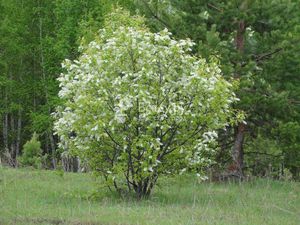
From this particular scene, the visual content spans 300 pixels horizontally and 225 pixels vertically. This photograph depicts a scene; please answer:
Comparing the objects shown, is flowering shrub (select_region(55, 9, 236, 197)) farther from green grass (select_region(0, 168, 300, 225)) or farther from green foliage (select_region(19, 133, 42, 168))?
green foliage (select_region(19, 133, 42, 168))

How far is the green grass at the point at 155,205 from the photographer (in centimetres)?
958

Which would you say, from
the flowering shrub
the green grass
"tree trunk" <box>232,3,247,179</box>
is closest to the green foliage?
the green grass

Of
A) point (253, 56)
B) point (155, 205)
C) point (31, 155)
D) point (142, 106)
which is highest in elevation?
point (253, 56)

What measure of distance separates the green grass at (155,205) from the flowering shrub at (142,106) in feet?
2.63

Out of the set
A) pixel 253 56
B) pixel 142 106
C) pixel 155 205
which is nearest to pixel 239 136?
pixel 253 56

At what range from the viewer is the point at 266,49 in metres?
17.2

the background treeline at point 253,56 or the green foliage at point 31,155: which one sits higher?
the background treeline at point 253,56

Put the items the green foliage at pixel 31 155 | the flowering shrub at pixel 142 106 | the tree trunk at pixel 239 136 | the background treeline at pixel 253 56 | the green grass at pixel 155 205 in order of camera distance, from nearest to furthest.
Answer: the green grass at pixel 155 205, the flowering shrub at pixel 142 106, the background treeline at pixel 253 56, the tree trunk at pixel 239 136, the green foliage at pixel 31 155

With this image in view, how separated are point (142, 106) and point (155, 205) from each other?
183 cm

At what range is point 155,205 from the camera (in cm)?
1136

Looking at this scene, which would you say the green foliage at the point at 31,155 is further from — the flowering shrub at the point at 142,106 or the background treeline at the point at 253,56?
the flowering shrub at the point at 142,106

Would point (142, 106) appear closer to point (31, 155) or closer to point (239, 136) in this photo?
point (239, 136)

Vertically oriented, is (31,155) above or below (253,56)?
below

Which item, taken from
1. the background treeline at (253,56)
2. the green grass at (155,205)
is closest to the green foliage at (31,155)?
the background treeline at (253,56)
